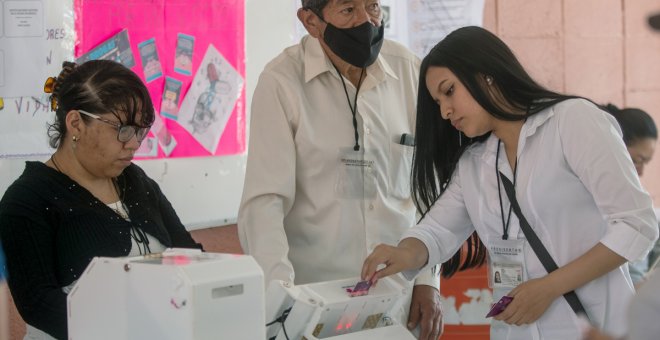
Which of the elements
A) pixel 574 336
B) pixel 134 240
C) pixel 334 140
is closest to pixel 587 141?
pixel 574 336

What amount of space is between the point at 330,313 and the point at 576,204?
64cm

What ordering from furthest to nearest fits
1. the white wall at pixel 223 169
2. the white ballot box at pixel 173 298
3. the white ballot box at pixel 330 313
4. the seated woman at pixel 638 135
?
the seated woman at pixel 638 135 → the white wall at pixel 223 169 → the white ballot box at pixel 330 313 → the white ballot box at pixel 173 298

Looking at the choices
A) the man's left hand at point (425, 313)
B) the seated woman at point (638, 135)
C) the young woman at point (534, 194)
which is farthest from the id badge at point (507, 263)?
the seated woman at point (638, 135)

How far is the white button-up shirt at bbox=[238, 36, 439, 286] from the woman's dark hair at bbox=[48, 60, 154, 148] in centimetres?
34

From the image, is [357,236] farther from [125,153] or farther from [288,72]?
[125,153]

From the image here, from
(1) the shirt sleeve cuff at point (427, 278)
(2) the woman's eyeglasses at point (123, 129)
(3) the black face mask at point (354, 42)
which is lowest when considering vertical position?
(1) the shirt sleeve cuff at point (427, 278)

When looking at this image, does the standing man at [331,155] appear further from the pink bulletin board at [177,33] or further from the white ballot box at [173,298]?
the white ballot box at [173,298]

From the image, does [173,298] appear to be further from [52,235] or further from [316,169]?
[316,169]

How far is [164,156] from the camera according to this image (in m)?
2.93

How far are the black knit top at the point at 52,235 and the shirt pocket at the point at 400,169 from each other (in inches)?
26.7

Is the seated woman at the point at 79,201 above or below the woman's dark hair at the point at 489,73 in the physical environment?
below

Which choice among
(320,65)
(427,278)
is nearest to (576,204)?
(427,278)

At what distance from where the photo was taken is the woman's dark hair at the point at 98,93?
7.04 ft

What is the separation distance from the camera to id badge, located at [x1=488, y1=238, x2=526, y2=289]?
200cm
